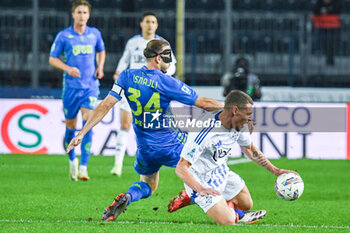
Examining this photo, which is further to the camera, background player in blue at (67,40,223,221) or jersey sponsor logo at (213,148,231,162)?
background player in blue at (67,40,223,221)

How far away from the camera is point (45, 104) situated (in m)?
12.9

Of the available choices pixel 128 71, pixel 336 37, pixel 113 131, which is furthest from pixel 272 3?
pixel 128 71

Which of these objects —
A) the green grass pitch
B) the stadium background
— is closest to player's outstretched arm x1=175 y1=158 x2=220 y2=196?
the green grass pitch

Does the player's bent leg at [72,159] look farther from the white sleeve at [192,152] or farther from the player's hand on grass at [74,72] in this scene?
the white sleeve at [192,152]

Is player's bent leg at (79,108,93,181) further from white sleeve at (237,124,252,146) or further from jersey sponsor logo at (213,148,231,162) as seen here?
jersey sponsor logo at (213,148,231,162)

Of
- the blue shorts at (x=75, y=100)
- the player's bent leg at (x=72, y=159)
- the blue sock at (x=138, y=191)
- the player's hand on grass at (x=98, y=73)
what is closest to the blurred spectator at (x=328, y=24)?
the player's hand on grass at (x=98, y=73)

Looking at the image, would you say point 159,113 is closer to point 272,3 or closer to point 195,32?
point 195,32

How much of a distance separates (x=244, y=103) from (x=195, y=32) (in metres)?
10.5

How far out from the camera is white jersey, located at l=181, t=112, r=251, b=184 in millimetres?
5773

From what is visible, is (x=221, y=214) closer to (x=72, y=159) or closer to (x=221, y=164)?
(x=221, y=164)

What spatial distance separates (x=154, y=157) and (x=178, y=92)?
659 millimetres

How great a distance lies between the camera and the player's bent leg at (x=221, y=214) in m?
6.17

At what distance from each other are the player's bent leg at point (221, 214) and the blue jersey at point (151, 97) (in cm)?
84

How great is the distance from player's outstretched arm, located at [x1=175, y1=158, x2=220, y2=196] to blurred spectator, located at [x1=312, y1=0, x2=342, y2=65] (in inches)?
418
